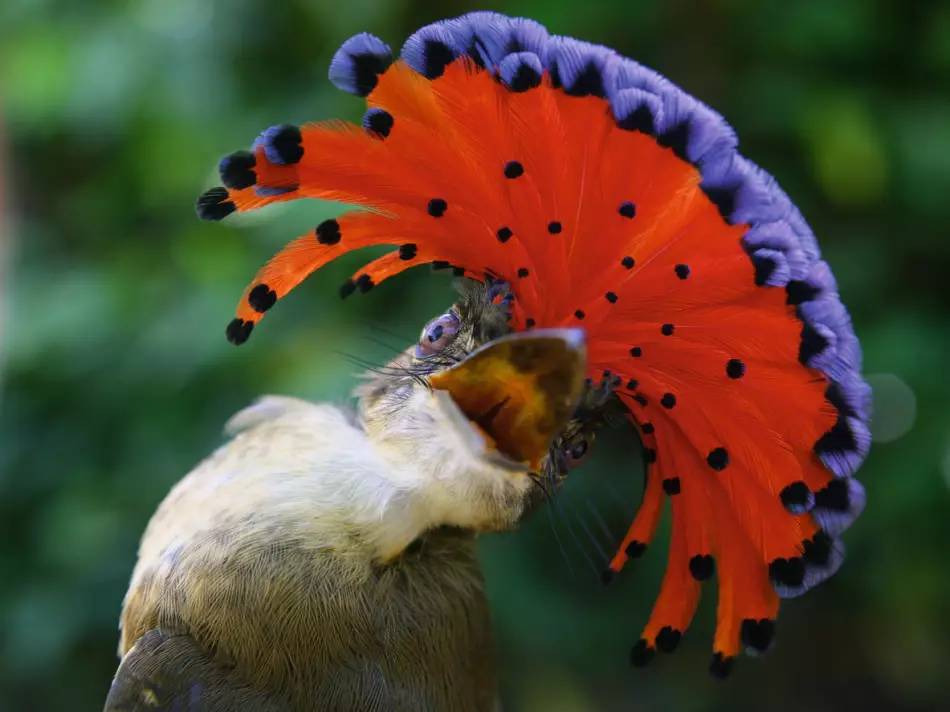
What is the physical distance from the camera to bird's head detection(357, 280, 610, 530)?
0.86 m

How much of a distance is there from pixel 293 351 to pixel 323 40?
0.77 m

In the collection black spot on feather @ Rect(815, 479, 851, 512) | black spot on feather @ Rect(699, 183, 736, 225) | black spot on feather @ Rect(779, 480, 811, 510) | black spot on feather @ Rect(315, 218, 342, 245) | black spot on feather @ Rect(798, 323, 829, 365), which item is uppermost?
black spot on feather @ Rect(315, 218, 342, 245)

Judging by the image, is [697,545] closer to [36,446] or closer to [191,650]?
[191,650]

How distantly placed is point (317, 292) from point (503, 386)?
4.50ft

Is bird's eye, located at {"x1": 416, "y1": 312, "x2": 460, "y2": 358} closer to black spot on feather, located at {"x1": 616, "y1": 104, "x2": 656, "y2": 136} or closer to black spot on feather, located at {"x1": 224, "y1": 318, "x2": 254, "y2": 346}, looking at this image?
black spot on feather, located at {"x1": 224, "y1": 318, "x2": 254, "y2": 346}

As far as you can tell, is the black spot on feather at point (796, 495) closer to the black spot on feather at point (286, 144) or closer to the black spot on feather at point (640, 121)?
the black spot on feather at point (640, 121)

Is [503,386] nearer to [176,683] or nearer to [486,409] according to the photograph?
[486,409]

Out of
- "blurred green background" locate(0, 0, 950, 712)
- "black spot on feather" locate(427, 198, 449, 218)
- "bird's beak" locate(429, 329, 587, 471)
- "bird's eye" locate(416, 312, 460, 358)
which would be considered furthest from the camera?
"blurred green background" locate(0, 0, 950, 712)

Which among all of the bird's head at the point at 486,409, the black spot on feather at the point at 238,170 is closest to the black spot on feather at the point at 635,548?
the bird's head at the point at 486,409

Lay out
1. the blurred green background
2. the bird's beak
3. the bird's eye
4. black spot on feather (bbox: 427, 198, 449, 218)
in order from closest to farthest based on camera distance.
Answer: the bird's beak
black spot on feather (bbox: 427, 198, 449, 218)
the bird's eye
the blurred green background

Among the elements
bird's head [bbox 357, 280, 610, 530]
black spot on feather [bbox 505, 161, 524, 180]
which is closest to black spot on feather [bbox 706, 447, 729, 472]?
bird's head [bbox 357, 280, 610, 530]

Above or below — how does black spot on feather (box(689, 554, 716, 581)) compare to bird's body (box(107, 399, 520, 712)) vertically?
below

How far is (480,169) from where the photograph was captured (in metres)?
0.95

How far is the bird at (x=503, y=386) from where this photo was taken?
0.89 m
